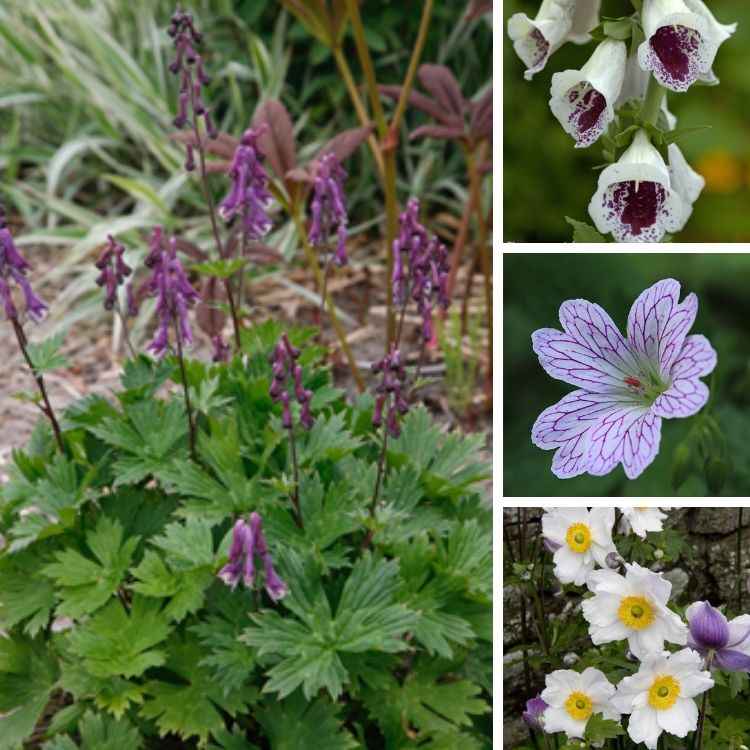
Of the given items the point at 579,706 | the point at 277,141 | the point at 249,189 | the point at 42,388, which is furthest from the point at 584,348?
the point at 277,141

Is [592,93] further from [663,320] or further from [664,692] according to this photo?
[664,692]

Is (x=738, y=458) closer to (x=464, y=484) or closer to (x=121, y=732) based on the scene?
(x=464, y=484)

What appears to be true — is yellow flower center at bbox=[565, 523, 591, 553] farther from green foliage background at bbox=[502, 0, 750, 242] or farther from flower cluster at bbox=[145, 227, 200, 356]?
flower cluster at bbox=[145, 227, 200, 356]

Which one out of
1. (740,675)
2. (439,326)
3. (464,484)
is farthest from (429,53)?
(740,675)

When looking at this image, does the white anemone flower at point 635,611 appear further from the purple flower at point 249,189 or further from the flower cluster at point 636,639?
the purple flower at point 249,189

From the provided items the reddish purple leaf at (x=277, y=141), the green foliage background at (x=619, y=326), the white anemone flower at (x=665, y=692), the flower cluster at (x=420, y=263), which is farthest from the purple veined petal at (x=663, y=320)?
the reddish purple leaf at (x=277, y=141)

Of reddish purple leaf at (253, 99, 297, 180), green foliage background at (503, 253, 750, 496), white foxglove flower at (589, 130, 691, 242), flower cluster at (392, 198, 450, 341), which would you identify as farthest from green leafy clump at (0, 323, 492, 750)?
white foxglove flower at (589, 130, 691, 242)

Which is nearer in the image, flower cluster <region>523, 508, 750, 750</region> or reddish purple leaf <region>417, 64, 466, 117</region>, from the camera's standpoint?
flower cluster <region>523, 508, 750, 750</region>

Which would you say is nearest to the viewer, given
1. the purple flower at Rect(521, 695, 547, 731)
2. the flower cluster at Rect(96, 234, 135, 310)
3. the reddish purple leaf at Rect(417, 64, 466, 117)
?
the purple flower at Rect(521, 695, 547, 731)

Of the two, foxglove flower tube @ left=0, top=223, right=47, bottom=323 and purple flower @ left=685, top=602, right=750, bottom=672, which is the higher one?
foxglove flower tube @ left=0, top=223, right=47, bottom=323
